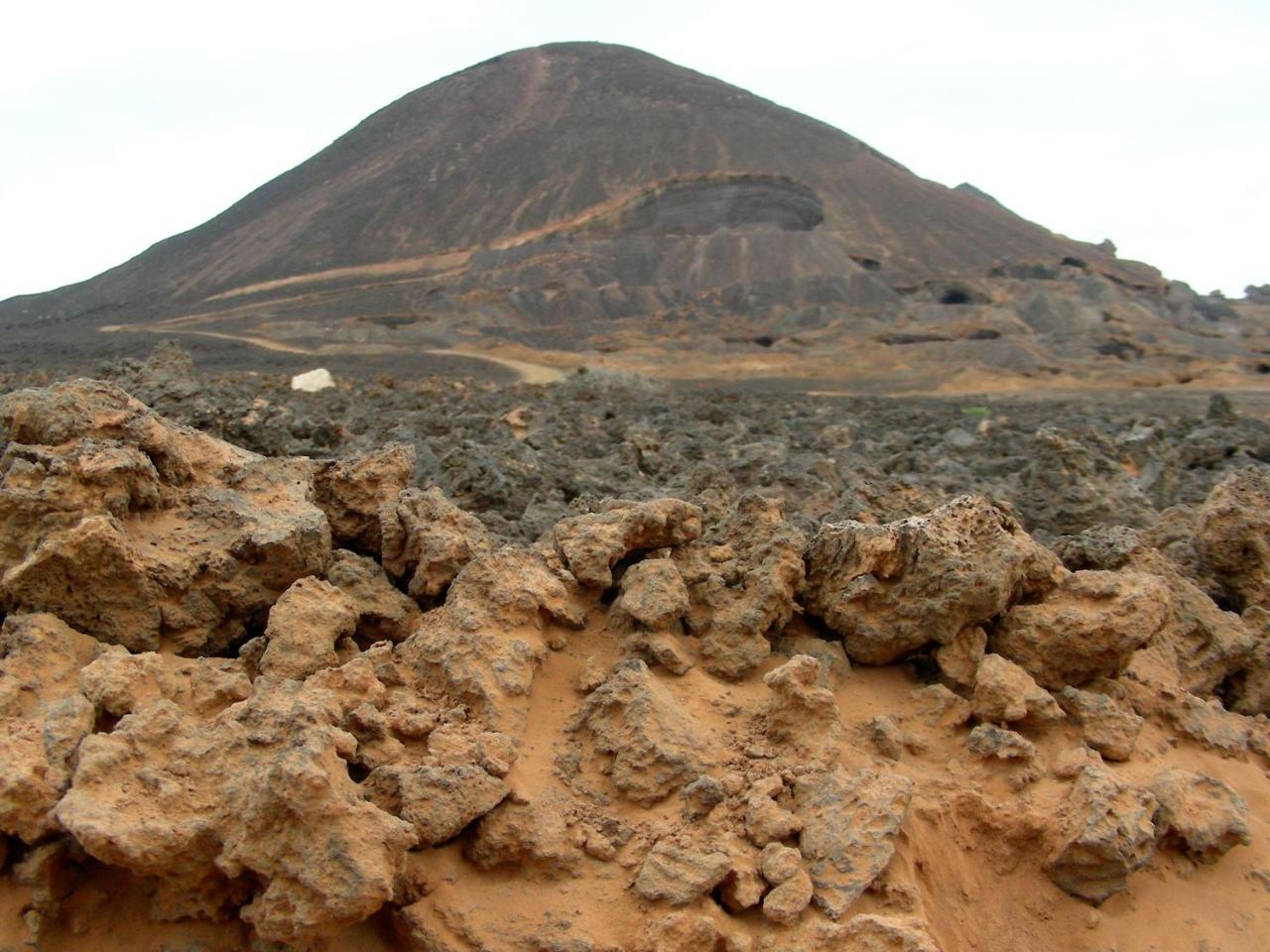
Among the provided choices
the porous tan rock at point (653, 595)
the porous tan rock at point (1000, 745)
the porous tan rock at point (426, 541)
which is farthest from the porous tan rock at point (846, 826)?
the porous tan rock at point (426, 541)

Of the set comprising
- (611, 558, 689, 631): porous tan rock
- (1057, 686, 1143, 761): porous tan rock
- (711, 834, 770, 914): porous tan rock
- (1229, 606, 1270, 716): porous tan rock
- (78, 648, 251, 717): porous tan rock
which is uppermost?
(78, 648, 251, 717): porous tan rock

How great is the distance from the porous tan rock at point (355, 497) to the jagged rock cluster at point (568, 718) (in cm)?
1

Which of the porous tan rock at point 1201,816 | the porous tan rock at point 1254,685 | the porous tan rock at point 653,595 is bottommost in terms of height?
the porous tan rock at point 1254,685

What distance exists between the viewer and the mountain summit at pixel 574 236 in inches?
1884

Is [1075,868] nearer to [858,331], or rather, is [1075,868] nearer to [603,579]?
[603,579]

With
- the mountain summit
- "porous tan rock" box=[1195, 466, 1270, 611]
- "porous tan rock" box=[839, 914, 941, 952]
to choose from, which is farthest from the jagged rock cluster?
the mountain summit

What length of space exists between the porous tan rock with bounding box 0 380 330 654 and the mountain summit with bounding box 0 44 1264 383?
35459 millimetres

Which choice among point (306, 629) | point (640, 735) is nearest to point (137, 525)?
point (306, 629)

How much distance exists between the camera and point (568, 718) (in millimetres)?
3512

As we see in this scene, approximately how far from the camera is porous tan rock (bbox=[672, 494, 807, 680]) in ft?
12.7

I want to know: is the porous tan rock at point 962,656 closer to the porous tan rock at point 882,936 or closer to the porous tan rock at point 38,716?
the porous tan rock at point 882,936

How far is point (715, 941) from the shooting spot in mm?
2818

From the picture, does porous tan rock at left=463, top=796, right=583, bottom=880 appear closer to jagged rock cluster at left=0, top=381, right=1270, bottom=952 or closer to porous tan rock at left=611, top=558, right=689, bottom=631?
jagged rock cluster at left=0, top=381, right=1270, bottom=952

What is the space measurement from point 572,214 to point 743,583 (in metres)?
60.0
